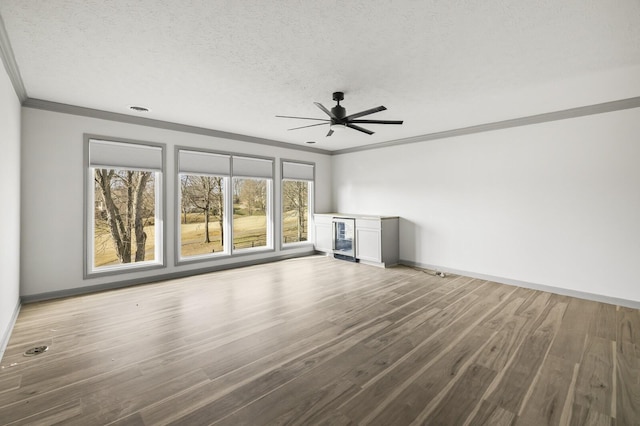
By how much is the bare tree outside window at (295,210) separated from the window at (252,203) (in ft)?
1.36

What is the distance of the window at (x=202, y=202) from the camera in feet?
17.0

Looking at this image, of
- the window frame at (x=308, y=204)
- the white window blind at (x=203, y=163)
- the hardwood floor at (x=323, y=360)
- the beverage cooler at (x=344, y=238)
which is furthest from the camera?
the window frame at (x=308, y=204)

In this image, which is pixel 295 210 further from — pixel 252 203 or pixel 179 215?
pixel 179 215

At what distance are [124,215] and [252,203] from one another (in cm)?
218

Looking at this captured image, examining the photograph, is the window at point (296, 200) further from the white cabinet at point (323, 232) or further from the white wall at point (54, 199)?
the white wall at point (54, 199)

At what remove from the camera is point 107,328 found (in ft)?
9.98

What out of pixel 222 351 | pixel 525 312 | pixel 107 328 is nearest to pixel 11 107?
pixel 107 328

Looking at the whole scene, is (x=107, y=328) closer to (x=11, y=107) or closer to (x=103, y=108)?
(x=11, y=107)

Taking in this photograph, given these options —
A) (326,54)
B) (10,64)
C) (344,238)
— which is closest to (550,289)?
(344,238)

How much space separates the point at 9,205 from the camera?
295 centimetres

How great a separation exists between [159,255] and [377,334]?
12.1 feet

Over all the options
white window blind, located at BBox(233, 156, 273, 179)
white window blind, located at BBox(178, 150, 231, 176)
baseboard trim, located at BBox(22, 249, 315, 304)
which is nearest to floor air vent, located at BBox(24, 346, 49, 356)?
baseboard trim, located at BBox(22, 249, 315, 304)

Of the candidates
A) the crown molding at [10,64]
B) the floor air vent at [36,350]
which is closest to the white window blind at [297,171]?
the crown molding at [10,64]

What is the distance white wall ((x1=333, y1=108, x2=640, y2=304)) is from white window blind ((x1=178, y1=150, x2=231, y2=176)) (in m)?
3.20
